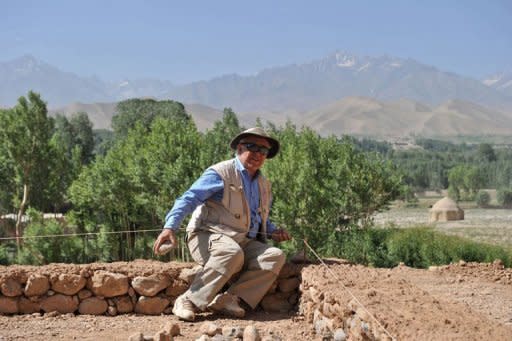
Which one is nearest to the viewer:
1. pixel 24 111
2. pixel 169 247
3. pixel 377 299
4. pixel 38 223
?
pixel 377 299

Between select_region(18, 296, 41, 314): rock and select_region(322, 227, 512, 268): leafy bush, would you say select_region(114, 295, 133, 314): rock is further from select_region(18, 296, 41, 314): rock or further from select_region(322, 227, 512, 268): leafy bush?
select_region(322, 227, 512, 268): leafy bush

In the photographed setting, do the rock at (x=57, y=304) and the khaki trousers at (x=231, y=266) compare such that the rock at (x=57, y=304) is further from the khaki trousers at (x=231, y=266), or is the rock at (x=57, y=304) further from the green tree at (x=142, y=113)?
the green tree at (x=142, y=113)

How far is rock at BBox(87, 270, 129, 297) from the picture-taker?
222 inches

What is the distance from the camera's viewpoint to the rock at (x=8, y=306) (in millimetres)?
5547

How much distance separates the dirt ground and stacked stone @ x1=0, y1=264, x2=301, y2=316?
0.10m

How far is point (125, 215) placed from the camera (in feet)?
52.9

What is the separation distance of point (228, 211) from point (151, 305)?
1193 mm

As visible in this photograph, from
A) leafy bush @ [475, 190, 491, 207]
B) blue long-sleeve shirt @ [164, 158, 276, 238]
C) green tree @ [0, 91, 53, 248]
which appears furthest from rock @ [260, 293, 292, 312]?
leafy bush @ [475, 190, 491, 207]

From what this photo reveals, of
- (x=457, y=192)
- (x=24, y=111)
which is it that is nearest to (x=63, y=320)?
(x=24, y=111)

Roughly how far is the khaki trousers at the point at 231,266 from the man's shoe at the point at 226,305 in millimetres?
81

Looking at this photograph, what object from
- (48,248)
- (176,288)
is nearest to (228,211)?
(176,288)

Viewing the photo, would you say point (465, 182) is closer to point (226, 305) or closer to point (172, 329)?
point (226, 305)

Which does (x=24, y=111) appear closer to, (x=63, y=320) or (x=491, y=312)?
(x=63, y=320)

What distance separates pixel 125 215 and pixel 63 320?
10821mm
